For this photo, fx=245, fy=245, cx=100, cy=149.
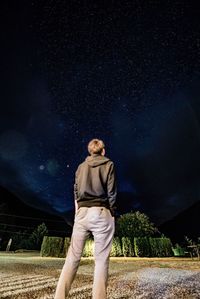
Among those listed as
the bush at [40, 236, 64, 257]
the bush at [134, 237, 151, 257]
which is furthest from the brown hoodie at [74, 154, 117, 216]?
the bush at [134, 237, 151, 257]

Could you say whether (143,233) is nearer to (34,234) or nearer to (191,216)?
(34,234)

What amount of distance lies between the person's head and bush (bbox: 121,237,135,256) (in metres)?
14.6

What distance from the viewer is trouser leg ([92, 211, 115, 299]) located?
2.23 metres

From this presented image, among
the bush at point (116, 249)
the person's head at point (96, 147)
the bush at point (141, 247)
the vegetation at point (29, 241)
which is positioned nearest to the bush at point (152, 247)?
the bush at point (141, 247)

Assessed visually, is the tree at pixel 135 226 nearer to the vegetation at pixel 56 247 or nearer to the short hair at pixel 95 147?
the vegetation at pixel 56 247

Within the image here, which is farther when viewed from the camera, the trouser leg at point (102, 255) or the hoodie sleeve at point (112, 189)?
the hoodie sleeve at point (112, 189)

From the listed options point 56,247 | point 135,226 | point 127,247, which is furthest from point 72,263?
point 135,226

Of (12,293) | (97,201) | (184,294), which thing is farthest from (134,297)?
(12,293)

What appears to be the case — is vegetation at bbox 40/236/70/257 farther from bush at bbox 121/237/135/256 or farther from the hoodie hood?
the hoodie hood

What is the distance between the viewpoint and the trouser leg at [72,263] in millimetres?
2311

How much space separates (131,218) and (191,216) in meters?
93.8

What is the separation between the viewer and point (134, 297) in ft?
9.43

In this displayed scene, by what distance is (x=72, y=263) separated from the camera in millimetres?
2434

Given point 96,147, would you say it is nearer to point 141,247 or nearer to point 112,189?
point 112,189
